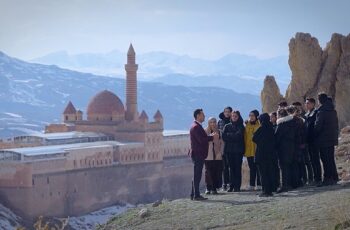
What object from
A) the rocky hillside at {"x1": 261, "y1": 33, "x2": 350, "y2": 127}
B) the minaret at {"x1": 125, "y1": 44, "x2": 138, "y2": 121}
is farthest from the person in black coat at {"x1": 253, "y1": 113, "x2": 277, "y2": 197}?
the minaret at {"x1": 125, "y1": 44, "x2": 138, "y2": 121}

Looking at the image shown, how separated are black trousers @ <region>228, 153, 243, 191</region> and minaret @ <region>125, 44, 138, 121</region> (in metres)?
35.7

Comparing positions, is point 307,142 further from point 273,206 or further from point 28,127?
point 28,127

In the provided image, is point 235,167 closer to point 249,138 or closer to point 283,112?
point 249,138

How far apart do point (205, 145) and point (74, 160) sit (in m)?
29.2

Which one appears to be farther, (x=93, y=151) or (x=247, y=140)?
(x=93, y=151)

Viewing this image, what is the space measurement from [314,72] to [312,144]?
318 inches

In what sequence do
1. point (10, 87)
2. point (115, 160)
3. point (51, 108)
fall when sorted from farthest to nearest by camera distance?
point (10, 87)
point (51, 108)
point (115, 160)

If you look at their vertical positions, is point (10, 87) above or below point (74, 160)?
above

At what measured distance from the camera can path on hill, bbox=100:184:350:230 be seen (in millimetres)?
8789

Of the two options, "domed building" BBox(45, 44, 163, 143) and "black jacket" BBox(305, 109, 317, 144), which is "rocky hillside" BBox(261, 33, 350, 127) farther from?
"domed building" BBox(45, 44, 163, 143)

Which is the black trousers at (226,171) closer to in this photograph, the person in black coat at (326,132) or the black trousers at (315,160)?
the black trousers at (315,160)

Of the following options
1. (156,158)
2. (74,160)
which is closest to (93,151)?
(74,160)

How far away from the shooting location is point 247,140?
1206 cm

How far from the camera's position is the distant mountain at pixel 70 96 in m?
131
